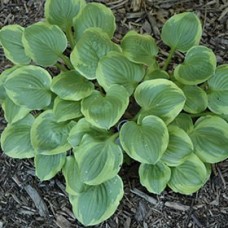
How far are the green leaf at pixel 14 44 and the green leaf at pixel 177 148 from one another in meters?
0.69

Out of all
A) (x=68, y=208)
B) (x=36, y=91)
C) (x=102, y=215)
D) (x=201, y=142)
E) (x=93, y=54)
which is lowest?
(x=68, y=208)

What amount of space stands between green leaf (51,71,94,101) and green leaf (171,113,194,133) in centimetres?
36

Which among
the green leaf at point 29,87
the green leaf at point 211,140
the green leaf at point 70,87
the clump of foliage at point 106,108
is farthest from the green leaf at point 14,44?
the green leaf at point 211,140

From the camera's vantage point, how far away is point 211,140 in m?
1.96

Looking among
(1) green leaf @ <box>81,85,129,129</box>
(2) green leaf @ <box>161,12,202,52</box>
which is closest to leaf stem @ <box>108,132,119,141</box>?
(1) green leaf @ <box>81,85,129,129</box>

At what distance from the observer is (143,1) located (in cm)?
249

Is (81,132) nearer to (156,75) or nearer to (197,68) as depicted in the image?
(156,75)

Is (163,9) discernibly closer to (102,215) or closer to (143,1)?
(143,1)

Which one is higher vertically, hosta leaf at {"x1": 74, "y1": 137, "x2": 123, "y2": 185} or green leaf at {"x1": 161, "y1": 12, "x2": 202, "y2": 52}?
green leaf at {"x1": 161, "y1": 12, "x2": 202, "y2": 52}

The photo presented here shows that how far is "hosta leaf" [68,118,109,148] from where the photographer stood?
1.92m

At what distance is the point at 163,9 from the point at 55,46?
690mm

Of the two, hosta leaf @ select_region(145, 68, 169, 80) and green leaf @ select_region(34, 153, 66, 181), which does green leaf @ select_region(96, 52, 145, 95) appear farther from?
green leaf @ select_region(34, 153, 66, 181)

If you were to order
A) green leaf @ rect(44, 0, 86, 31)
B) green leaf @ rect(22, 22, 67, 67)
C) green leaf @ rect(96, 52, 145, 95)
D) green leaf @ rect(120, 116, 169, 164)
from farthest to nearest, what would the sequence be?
green leaf @ rect(44, 0, 86, 31), green leaf @ rect(22, 22, 67, 67), green leaf @ rect(96, 52, 145, 95), green leaf @ rect(120, 116, 169, 164)

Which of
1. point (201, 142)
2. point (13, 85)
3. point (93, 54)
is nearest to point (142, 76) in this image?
point (93, 54)
